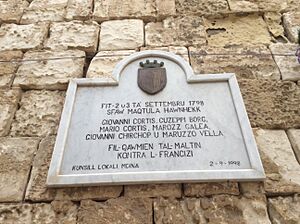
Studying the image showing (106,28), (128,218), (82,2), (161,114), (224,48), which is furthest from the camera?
(82,2)

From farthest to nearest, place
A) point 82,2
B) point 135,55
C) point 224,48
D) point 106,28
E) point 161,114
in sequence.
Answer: point 82,2
point 106,28
point 224,48
point 135,55
point 161,114

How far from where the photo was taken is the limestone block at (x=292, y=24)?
2889mm

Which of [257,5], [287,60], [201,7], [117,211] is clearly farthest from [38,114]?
[257,5]

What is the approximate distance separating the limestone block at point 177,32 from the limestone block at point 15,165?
4.87ft

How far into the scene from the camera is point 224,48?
2742 millimetres

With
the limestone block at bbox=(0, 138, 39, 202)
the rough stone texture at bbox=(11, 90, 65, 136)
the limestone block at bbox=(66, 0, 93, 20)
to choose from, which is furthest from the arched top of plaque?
the limestone block at bbox=(66, 0, 93, 20)

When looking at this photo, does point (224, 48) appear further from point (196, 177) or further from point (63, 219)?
point (63, 219)

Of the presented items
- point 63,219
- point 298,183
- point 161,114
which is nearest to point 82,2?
point 161,114

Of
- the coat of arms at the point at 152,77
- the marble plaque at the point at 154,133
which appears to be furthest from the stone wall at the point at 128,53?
the coat of arms at the point at 152,77

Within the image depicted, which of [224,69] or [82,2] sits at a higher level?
[82,2]

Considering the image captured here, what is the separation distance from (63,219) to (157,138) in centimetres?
77

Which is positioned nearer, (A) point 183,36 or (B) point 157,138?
(B) point 157,138

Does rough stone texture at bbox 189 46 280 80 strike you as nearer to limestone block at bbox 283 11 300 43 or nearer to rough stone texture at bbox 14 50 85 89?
limestone block at bbox 283 11 300 43

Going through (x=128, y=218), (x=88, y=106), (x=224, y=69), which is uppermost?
(x=224, y=69)
